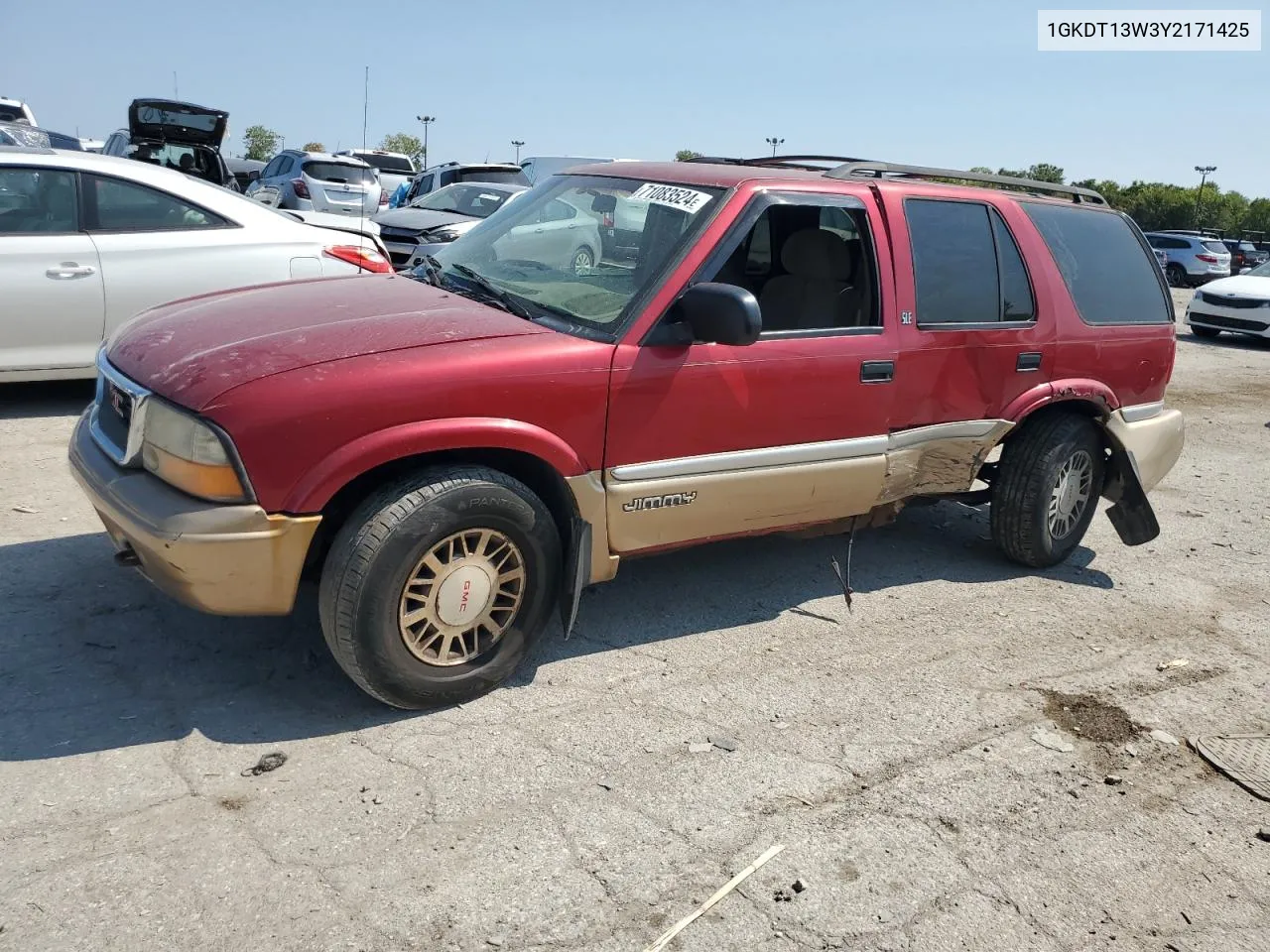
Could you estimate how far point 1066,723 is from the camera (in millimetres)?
3932

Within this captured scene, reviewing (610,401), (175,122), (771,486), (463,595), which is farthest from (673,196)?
(175,122)

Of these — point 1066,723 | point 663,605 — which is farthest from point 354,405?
point 1066,723

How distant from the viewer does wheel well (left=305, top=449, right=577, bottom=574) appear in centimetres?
347

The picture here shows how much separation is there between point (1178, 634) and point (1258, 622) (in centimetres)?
52

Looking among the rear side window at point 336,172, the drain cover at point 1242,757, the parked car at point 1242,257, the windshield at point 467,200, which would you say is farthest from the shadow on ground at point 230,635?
the parked car at point 1242,257

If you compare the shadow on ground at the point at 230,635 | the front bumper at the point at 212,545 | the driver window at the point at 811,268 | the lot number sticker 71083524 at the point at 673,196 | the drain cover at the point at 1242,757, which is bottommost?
the drain cover at the point at 1242,757

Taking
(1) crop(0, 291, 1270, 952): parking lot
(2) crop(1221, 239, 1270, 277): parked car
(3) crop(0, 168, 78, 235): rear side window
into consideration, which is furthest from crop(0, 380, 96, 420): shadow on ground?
(2) crop(1221, 239, 1270, 277): parked car

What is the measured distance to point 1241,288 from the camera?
17109 millimetres

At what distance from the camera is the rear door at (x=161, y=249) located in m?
6.66

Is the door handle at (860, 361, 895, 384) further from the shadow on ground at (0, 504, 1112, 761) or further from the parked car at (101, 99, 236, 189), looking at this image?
the parked car at (101, 99, 236, 189)

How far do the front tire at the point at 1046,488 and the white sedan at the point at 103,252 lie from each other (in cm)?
408

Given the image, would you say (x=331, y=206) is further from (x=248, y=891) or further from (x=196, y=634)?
(x=248, y=891)

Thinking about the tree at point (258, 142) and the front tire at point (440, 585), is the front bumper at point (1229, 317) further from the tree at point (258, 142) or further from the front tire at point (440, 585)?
the tree at point (258, 142)

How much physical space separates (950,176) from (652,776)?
3246 millimetres
